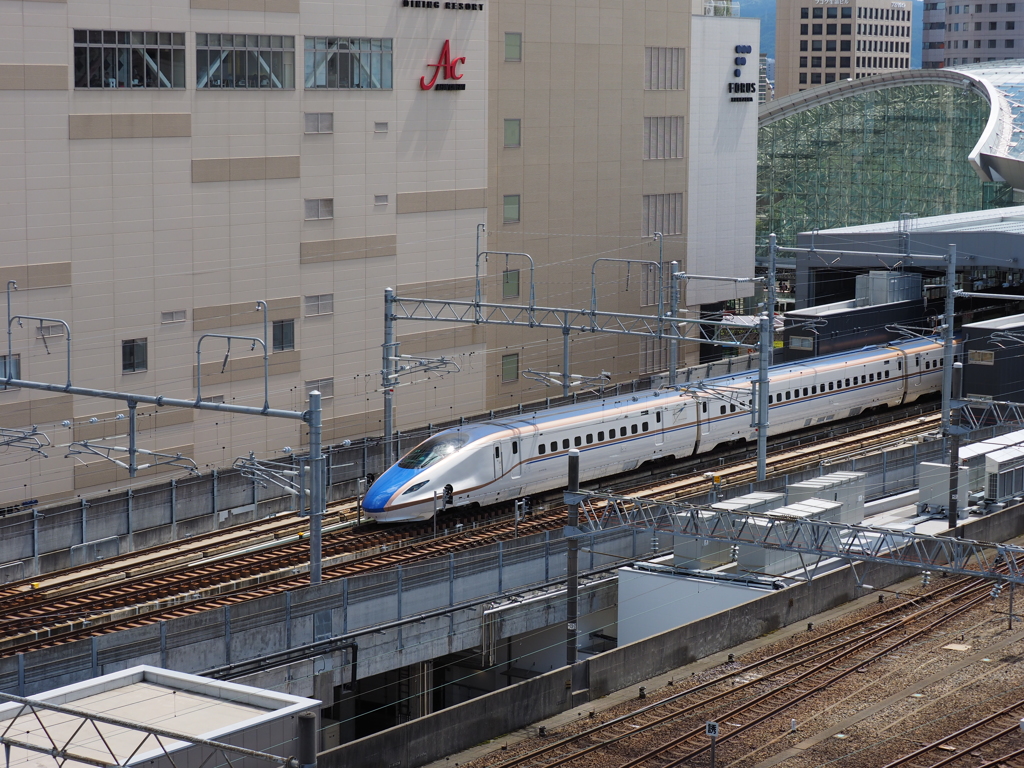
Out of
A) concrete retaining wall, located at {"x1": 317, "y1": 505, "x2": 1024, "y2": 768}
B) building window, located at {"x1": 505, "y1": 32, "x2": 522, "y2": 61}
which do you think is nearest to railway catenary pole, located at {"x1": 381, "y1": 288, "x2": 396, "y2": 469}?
concrete retaining wall, located at {"x1": 317, "y1": 505, "x2": 1024, "y2": 768}

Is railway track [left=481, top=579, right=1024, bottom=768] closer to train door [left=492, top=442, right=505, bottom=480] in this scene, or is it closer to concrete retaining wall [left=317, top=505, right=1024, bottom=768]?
concrete retaining wall [left=317, top=505, right=1024, bottom=768]

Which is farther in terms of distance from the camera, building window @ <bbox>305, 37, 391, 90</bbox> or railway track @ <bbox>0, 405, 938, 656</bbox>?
building window @ <bbox>305, 37, 391, 90</bbox>

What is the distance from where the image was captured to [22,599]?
98.6 feet

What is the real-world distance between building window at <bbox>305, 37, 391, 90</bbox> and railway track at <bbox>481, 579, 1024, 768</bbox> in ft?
80.1

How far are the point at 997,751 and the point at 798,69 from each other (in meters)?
158

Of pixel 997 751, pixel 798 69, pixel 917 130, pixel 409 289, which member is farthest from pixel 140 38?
pixel 798 69

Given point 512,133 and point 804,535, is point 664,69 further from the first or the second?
point 804,535

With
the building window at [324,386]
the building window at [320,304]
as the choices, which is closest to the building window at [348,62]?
the building window at [320,304]

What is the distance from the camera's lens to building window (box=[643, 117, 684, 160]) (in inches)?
2309

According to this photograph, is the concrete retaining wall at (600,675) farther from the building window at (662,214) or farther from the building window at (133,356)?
the building window at (662,214)

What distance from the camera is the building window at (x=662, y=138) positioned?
58.7 metres

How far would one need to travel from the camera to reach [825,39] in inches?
6801

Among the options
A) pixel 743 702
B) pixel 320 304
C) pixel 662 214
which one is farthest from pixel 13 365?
pixel 662 214

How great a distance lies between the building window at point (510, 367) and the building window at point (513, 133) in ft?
25.5
